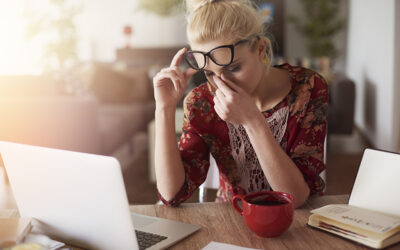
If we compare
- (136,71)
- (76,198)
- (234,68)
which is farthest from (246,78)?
(136,71)

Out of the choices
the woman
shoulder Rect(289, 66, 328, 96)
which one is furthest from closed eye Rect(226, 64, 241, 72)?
shoulder Rect(289, 66, 328, 96)

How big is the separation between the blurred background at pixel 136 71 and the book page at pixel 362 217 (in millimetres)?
627

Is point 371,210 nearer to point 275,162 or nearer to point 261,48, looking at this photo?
point 275,162

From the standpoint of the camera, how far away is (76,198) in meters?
0.78

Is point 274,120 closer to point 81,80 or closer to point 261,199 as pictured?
point 261,199

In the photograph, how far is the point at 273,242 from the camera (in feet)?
2.75

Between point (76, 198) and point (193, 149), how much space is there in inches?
20.0

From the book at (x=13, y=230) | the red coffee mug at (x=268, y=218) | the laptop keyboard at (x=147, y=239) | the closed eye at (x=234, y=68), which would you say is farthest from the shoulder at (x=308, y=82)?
the book at (x=13, y=230)

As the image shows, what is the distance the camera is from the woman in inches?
42.0

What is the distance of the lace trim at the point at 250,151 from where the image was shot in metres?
1.26

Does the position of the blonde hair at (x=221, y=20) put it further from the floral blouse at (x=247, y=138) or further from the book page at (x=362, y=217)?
the book page at (x=362, y=217)

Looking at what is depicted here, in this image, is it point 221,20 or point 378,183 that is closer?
point 378,183

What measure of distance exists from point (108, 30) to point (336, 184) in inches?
212

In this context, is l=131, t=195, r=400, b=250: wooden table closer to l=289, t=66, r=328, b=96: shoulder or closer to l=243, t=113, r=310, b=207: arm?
l=243, t=113, r=310, b=207: arm
